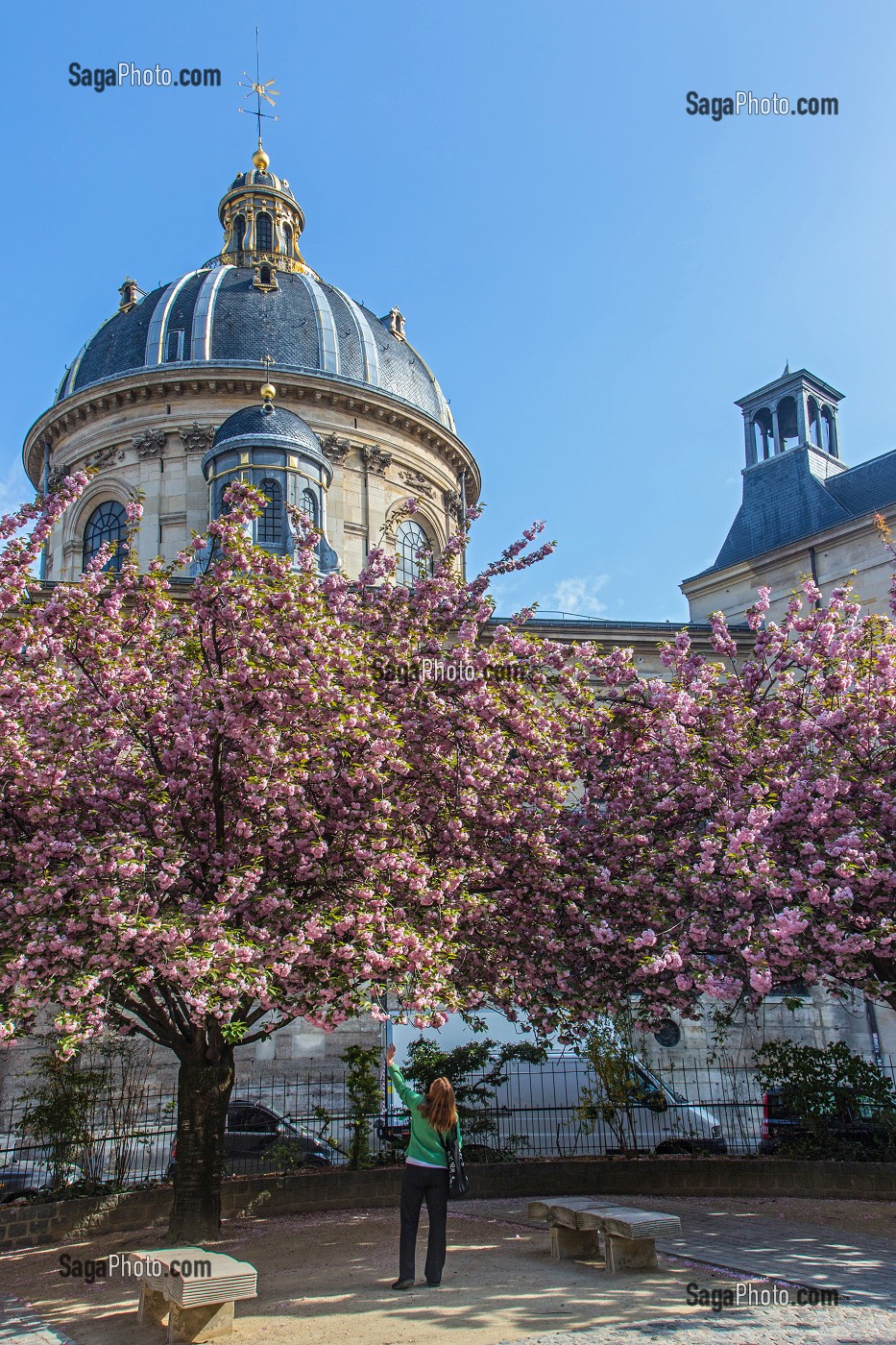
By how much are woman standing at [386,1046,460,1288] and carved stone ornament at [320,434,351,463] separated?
32869 mm

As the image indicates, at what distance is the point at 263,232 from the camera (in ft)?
166

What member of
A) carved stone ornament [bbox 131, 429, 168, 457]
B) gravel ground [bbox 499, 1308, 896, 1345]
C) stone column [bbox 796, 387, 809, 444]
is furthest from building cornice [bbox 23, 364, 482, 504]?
gravel ground [bbox 499, 1308, 896, 1345]

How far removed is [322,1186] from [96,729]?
7.68m

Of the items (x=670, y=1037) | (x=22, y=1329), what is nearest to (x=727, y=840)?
(x=22, y=1329)

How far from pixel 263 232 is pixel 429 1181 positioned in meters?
48.0

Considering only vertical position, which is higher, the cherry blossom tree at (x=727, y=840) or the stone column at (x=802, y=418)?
the stone column at (x=802, y=418)

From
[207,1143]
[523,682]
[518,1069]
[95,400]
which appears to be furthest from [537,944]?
[95,400]

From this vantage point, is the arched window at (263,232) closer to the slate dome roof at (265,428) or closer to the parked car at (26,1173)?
the slate dome roof at (265,428)

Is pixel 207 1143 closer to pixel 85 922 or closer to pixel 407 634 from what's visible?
pixel 85 922

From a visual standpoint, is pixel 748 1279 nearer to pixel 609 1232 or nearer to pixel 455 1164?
pixel 609 1232

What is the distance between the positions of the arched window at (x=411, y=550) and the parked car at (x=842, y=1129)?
27.1 metres

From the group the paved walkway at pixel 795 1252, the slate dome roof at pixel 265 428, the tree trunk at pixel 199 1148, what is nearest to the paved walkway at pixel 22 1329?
the tree trunk at pixel 199 1148

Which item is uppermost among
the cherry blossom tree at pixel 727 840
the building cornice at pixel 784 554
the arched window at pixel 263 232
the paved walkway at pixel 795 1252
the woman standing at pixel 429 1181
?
the arched window at pixel 263 232

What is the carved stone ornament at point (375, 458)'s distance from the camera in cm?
4181
